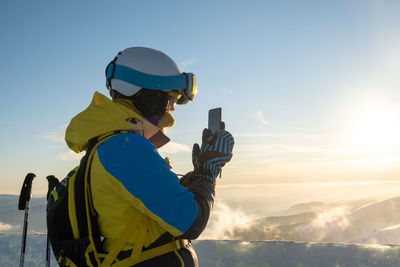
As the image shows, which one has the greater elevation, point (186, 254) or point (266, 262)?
point (186, 254)

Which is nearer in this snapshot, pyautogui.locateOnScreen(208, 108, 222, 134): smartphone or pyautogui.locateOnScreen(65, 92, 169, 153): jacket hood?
pyautogui.locateOnScreen(65, 92, 169, 153): jacket hood

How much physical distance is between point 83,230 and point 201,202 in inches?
29.4

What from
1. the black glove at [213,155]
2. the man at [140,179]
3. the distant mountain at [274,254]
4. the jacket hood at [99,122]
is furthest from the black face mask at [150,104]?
the distant mountain at [274,254]

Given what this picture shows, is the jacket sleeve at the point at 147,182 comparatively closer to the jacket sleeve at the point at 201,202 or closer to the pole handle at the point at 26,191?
the jacket sleeve at the point at 201,202

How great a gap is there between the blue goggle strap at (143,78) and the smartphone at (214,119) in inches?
19.1

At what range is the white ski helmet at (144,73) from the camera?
7.55 feet

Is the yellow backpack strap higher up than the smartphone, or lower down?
lower down

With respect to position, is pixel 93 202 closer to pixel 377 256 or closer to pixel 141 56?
pixel 141 56

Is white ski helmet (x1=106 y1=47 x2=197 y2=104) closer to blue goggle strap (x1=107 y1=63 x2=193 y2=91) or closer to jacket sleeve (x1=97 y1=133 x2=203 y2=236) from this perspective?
blue goggle strap (x1=107 y1=63 x2=193 y2=91)

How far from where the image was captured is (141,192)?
1.74 metres

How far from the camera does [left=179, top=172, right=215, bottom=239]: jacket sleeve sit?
187 centimetres

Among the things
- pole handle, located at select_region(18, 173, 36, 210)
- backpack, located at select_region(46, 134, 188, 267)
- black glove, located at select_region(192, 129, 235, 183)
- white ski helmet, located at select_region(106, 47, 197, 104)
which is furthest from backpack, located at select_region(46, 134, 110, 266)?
pole handle, located at select_region(18, 173, 36, 210)

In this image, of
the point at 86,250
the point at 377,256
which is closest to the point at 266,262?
the point at 377,256

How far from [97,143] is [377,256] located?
5816mm
